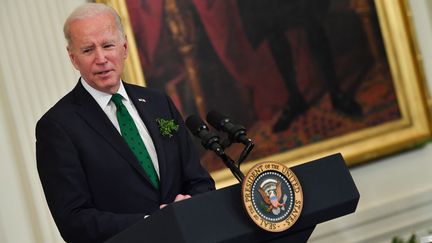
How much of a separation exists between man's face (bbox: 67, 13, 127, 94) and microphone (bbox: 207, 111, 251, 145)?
0.51 metres

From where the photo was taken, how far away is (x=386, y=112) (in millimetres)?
6637

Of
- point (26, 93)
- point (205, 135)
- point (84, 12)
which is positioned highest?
point (84, 12)

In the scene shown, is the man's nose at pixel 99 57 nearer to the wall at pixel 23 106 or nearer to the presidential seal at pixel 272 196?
the presidential seal at pixel 272 196

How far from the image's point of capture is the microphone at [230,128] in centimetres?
333

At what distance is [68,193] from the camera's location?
11.7ft

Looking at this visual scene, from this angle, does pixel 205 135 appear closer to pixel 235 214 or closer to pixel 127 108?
pixel 235 214

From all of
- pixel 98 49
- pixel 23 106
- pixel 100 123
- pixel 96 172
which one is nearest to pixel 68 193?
pixel 96 172

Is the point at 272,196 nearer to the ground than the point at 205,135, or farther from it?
nearer to the ground

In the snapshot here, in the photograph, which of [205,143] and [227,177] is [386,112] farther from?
[205,143]

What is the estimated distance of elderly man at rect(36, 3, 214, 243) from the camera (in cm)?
362

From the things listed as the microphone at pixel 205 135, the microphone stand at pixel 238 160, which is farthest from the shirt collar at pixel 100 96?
the microphone stand at pixel 238 160

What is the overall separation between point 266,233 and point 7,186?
9.34 feet

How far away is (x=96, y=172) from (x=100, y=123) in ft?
0.73

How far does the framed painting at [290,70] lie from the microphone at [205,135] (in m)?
2.42
